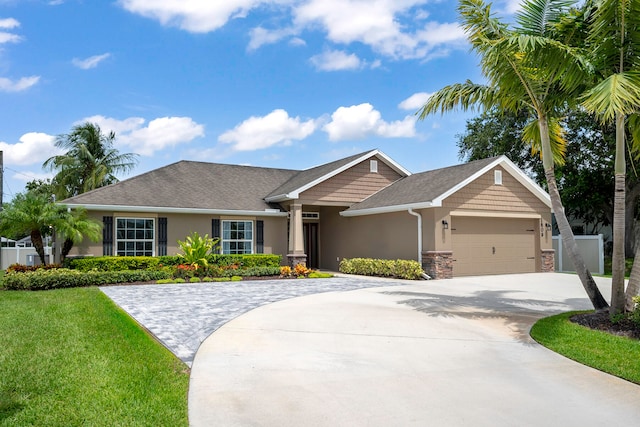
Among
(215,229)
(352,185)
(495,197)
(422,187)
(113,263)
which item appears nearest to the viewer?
(113,263)

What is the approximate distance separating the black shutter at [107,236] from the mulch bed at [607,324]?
14.6m

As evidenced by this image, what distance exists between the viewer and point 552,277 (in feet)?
55.1

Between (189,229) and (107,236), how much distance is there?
2.94 meters

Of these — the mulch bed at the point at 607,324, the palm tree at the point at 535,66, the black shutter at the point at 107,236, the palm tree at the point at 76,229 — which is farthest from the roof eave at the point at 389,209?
the palm tree at the point at 76,229

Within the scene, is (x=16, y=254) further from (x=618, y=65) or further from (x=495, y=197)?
(x=618, y=65)

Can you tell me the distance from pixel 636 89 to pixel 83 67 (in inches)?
631

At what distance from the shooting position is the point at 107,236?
17.1 m

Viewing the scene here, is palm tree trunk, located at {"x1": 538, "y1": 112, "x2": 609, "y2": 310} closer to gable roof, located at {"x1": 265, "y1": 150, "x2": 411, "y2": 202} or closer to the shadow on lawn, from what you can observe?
the shadow on lawn

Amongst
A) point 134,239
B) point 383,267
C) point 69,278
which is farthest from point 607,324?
point 134,239

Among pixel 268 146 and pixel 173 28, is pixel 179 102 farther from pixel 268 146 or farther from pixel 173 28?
pixel 268 146

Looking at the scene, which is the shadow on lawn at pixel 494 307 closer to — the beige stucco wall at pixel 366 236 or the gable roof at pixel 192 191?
the beige stucco wall at pixel 366 236

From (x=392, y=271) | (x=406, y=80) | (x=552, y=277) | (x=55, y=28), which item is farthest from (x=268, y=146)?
(x=552, y=277)

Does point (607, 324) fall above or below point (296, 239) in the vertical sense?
below

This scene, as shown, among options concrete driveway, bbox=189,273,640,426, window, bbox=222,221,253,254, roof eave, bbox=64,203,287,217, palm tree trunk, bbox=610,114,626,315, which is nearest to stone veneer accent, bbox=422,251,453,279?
roof eave, bbox=64,203,287,217
